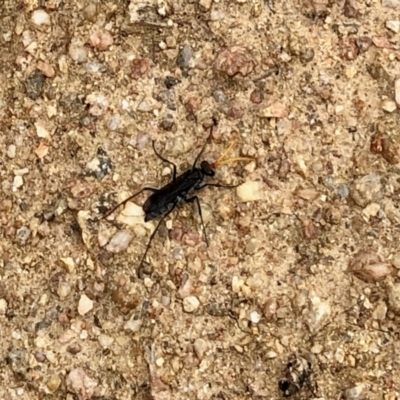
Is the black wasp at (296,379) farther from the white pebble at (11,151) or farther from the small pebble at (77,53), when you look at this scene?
the small pebble at (77,53)

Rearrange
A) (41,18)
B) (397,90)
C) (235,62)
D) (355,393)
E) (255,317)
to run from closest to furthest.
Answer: (355,393) → (255,317) → (397,90) → (235,62) → (41,18)

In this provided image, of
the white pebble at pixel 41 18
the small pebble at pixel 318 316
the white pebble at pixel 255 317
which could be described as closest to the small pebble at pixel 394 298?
the small pebble at pixel 318 316

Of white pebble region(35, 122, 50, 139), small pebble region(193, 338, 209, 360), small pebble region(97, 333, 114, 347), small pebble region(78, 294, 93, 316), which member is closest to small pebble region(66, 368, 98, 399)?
small pebble region(97, 333, 114, 347)

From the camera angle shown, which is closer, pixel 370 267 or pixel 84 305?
pixel 370 267

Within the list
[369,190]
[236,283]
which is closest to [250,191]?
[236,283]

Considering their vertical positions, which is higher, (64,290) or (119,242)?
(119,242)

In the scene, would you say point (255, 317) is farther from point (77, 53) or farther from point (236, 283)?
point (77, 53)

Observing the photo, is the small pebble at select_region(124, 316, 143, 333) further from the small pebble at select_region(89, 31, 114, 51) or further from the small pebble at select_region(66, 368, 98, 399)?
the small pebble at select_region(89, 31, 114, 51)

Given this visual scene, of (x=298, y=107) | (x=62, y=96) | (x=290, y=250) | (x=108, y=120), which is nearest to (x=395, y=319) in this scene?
(x=290, y=250)
